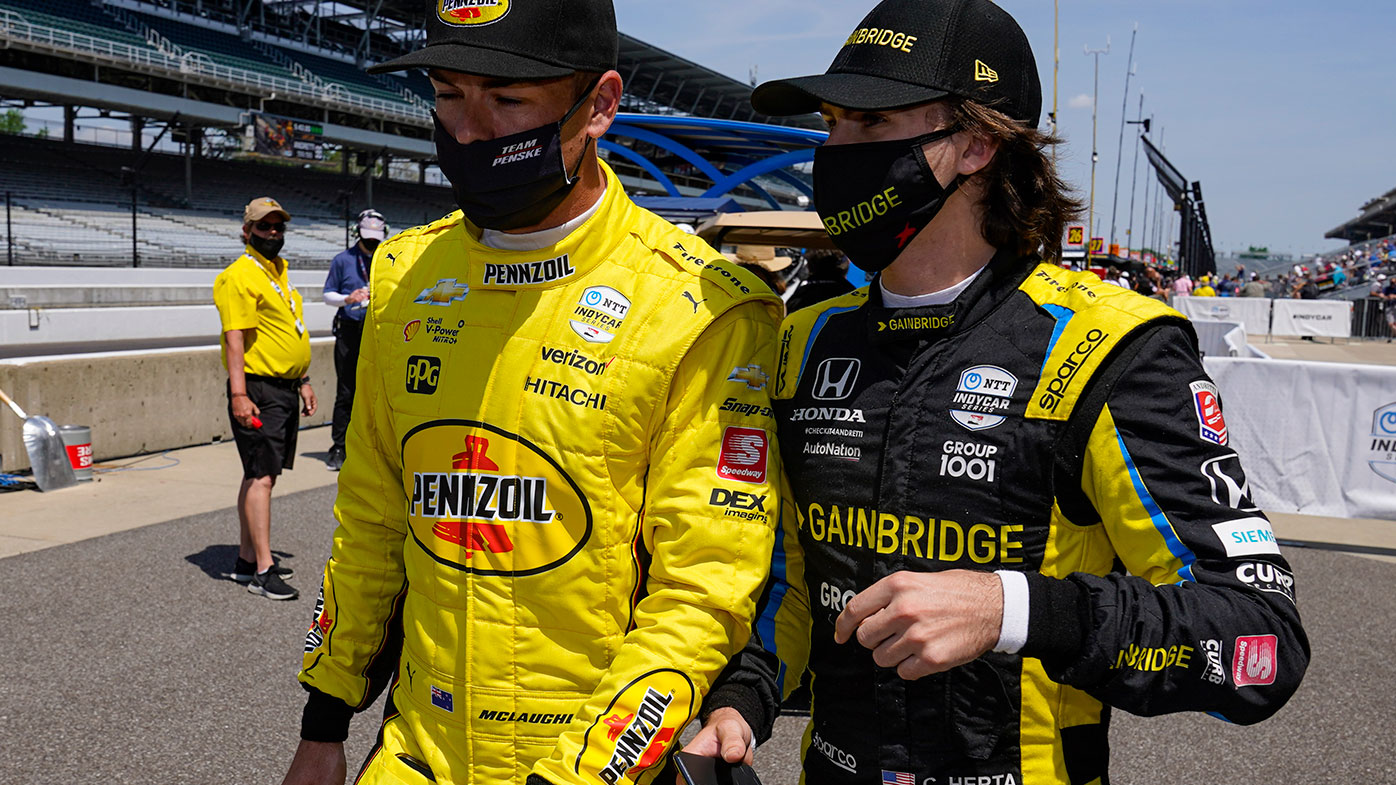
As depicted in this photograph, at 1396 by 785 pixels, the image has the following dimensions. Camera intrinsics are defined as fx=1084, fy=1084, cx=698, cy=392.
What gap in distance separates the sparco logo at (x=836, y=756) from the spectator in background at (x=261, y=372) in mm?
4855

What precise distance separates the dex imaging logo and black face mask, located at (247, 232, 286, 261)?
7638 mm

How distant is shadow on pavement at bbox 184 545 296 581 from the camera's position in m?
6.43

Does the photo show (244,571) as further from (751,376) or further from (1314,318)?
(1314,318)

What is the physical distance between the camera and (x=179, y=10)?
40250 millimetres

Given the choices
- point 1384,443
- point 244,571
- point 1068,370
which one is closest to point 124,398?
point 244,571

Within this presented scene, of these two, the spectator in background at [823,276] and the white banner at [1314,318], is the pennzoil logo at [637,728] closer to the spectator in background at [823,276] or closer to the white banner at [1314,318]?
the spectator in background at [823,276]

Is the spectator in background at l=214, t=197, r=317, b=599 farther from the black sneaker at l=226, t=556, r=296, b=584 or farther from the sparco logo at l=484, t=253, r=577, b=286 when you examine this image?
the sparco logo at l=484, t=253, r=577, b=286

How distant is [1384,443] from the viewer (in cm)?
783

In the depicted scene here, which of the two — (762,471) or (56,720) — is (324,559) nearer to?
(56,720)

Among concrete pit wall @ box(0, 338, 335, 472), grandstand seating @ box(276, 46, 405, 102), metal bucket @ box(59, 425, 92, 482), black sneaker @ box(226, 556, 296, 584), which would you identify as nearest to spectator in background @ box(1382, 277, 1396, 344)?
concrete pit wall @ box(0, 338, 335, 472)

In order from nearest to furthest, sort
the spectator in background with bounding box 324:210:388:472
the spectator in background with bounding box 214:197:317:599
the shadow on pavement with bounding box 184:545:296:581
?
1. the spectator in background with bounding box 214:197:317:599
2. the shadow on pavement with bounding box 184:545:296:581
3. the spectator in background with bounding box 324:210:388:472

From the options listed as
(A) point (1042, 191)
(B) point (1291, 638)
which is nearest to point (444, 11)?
(A) point (1042, 191)

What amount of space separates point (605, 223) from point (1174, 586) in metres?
1.14

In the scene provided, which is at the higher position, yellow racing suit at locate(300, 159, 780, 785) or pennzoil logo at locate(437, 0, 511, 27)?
pennzoil logo at locate(437, 0, 511, 27)
